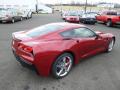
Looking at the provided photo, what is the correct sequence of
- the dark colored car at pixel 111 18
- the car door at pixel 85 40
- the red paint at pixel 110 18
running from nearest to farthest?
the car door at pixel 85 40
the red paint at pixel 110 18
the dark colored car at pixel 111 18

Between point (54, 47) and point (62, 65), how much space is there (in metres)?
0.66

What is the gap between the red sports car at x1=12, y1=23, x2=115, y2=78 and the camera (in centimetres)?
413

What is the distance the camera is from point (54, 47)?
4.34 meters

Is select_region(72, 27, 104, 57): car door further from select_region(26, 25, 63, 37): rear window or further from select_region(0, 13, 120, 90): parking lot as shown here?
select_region(26, 25, 63, 37): rear window

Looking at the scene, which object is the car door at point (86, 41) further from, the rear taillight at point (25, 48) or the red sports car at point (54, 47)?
the rear taillight at point (25, 48)

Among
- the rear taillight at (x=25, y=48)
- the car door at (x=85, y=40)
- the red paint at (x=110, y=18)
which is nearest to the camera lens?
the rear taillight at (x=25, y=48)

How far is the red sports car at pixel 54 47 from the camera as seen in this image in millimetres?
4129

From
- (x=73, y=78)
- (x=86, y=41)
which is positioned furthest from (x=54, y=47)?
(x=86, y=41)

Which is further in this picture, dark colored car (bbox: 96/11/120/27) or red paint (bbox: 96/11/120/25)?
dark colored car (bbox: 96/11/120/27)

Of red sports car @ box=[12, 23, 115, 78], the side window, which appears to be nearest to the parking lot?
red sports car @ box=[12, 23, 115, 78]

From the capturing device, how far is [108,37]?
6793 millimetres

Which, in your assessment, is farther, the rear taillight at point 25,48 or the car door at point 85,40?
the car door at point 85,40

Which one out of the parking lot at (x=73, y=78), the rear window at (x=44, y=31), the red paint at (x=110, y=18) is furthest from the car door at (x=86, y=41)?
the red paint at (x=110, y=18)

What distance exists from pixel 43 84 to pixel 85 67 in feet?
5.65
